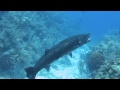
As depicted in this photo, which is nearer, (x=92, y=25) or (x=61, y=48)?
(x=61, y=48)

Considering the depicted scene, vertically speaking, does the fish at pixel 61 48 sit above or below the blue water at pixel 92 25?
below

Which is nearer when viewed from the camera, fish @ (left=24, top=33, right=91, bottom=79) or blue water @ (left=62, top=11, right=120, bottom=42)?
fish @ (left=24, top=33, right=91, bottom=79)

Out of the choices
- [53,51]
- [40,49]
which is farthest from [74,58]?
[53,51]

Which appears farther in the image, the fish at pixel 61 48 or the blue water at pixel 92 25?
the blue water at pixel 92 25

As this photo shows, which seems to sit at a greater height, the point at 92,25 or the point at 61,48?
the point at 92,25

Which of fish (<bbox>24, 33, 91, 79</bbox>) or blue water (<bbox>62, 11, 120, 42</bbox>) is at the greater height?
blue water (<bbox>62, 11, 120, 42</bbox>)

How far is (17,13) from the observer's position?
44.4 ft

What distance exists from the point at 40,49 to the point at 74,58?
256 centimetres
